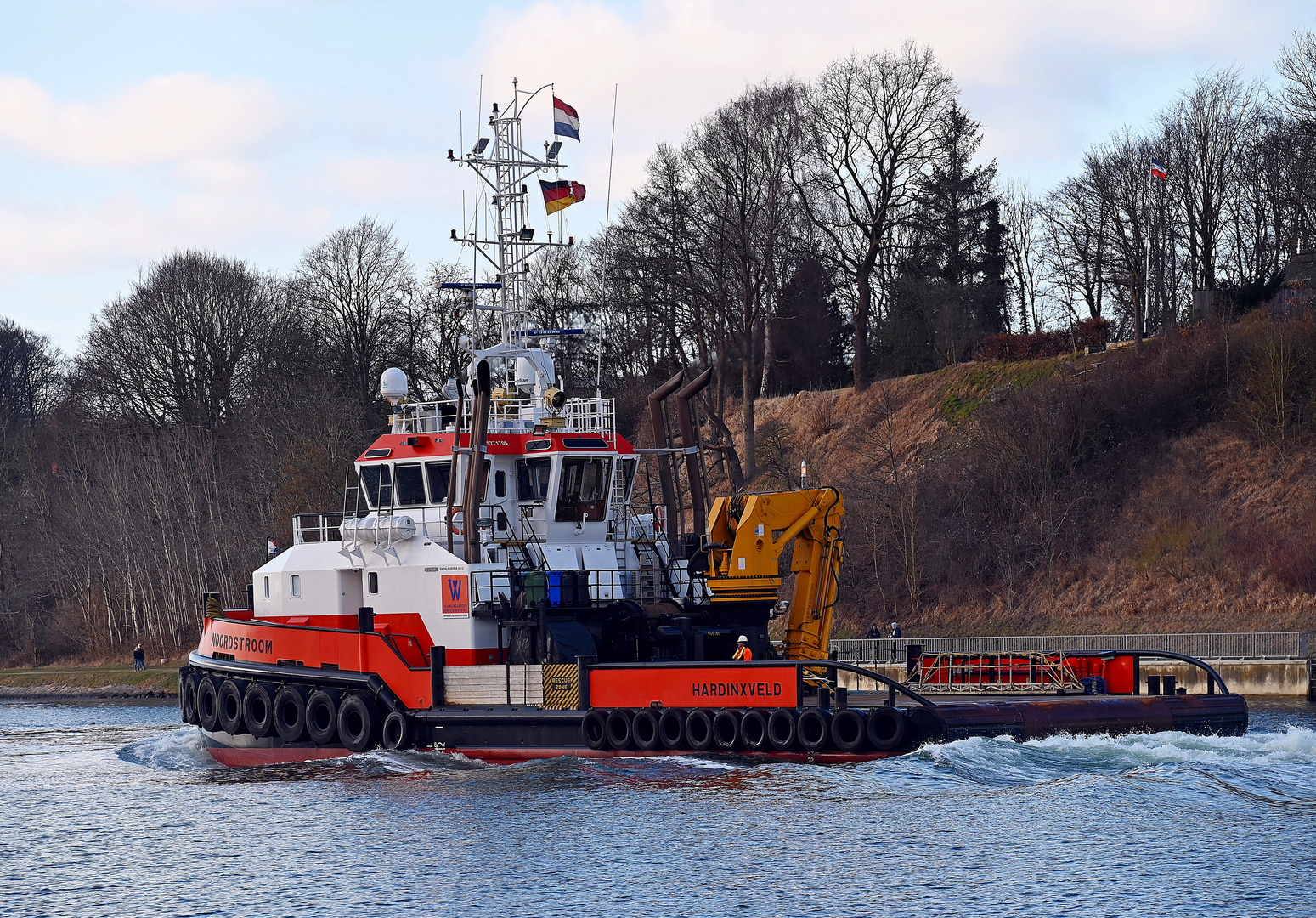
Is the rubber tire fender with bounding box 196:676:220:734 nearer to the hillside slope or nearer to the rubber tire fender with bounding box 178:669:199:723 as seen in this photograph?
the rubber tire fender with bounding box 178:669:199:723

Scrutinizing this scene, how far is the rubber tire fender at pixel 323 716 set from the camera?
18.7 meters

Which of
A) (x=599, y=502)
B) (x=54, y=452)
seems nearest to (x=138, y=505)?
(x=54, y=452)

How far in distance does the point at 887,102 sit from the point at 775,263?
21.8 ft

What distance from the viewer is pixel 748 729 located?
16016 millimetres

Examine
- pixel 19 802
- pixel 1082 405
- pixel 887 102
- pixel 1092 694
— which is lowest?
pixel 19 802

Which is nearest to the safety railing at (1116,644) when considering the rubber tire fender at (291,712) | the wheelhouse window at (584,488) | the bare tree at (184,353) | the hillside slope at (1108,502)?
the hillside slope at (1108,502)

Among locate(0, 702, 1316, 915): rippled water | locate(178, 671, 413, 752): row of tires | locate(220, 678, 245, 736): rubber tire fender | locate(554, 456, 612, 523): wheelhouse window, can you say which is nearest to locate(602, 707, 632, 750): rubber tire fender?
locate(0, 702, 1316, 915): rippled water

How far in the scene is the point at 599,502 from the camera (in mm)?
19984

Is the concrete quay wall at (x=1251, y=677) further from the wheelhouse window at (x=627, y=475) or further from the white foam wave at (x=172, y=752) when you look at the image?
the white foam wave at (x=172, y=752)

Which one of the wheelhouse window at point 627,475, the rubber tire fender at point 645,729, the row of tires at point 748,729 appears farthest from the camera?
the wheelhouse window at point 627,475

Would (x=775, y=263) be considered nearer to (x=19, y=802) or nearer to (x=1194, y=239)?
(x=1194, y=239)

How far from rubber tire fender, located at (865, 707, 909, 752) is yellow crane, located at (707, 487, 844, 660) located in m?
2.43

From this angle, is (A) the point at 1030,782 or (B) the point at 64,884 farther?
(A) the point at 1030,782

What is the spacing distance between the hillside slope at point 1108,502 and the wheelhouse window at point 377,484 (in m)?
17.7
